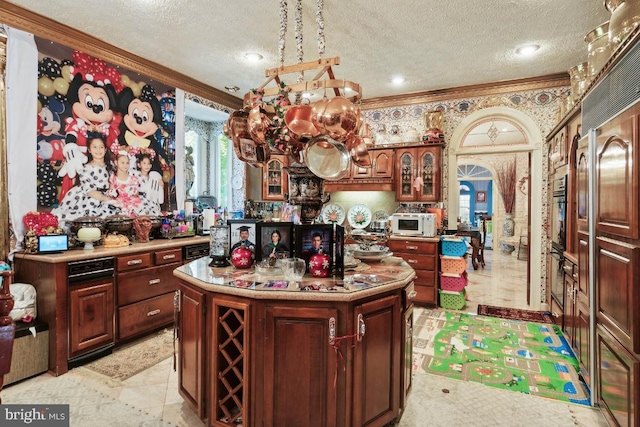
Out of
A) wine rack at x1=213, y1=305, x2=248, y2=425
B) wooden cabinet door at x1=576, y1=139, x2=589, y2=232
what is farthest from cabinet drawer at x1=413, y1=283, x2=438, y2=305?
wine rack at x1=213, y1=305, x2=248, y2=425

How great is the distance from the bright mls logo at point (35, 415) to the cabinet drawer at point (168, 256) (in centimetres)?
148

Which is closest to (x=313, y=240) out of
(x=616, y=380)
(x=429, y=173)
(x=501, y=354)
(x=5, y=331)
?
(x=5, y=331)

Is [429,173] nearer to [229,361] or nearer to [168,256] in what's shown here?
[168,256]

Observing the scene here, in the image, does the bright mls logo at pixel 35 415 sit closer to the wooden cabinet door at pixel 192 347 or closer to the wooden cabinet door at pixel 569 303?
the wooden cabinet door at pixel 192 347

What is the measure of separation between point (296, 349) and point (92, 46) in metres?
3.58

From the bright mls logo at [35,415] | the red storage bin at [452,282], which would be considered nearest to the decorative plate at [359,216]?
the red storage bin at [452,282]

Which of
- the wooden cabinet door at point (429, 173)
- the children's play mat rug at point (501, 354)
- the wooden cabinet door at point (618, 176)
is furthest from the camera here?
the wooden cabinet door at point (429, 173)

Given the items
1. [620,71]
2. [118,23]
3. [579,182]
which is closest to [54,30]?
[118,23]

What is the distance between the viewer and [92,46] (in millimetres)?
3393

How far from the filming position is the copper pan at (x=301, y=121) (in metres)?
1.92

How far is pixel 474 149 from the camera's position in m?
4.80

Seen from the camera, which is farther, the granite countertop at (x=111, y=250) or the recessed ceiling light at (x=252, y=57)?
the recessed ceiling light at (x=252, y=57)

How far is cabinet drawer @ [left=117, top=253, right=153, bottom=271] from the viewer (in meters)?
3.12

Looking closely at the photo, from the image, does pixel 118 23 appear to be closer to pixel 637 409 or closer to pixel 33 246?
pixel 33 246
